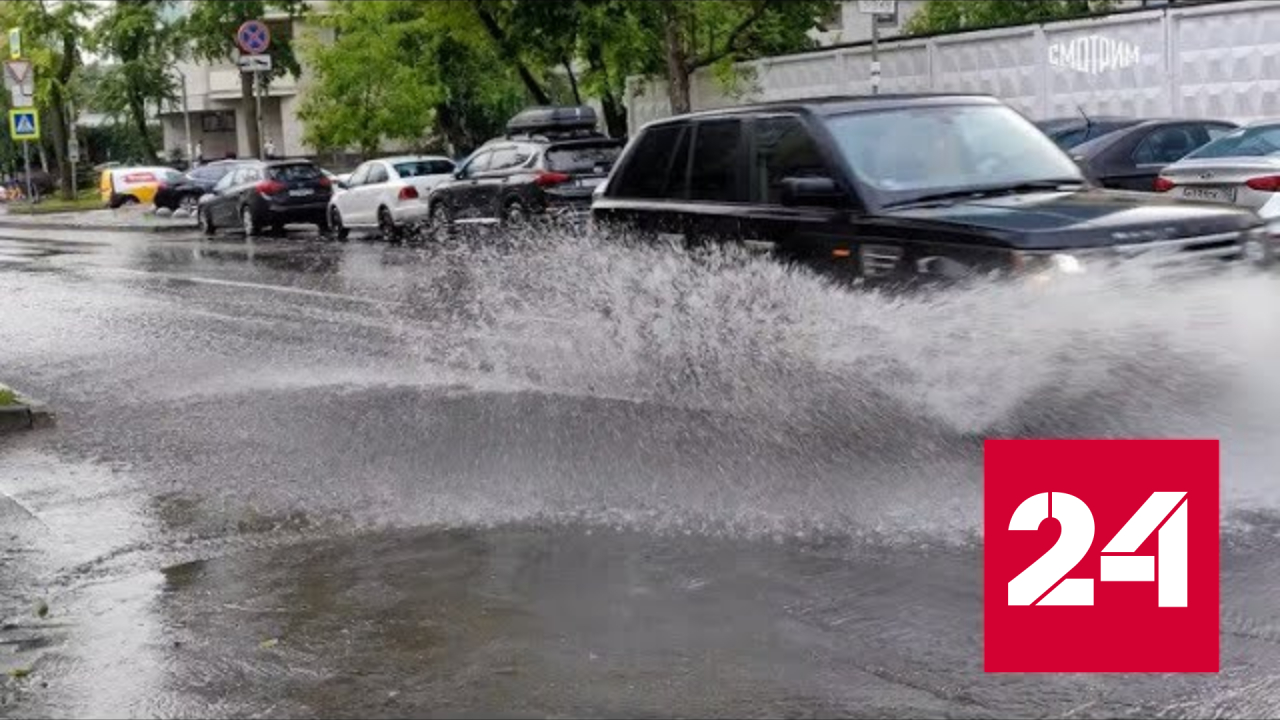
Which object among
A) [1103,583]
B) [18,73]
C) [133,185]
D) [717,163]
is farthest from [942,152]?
[133,185]

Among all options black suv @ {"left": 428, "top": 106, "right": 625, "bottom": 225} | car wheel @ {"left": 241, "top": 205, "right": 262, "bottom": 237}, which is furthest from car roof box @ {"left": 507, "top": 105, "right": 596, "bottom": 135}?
car wheel @ {"left": 241, "top": 205, "right": 262, "bottom": 237}

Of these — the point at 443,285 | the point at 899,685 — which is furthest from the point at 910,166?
the point at 443,285

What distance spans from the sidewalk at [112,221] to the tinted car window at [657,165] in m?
28.3

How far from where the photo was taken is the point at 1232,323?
27.0 feet

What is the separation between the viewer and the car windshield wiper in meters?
9.14

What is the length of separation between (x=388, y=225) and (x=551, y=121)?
15.4 ft

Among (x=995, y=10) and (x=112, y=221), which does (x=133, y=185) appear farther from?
(x=995, y=10)

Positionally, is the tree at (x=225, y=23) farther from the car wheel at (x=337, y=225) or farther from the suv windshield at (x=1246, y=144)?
the suv windshield at (x=1246, y=144)

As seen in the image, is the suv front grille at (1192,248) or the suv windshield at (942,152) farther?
the suv windshield at (942,152)

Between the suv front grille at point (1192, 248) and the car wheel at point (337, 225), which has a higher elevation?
the suv front grille at point (1192, 248)

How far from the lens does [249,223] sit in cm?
3319

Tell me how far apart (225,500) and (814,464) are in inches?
118

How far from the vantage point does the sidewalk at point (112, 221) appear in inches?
1558

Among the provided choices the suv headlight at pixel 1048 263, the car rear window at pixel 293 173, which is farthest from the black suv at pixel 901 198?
the car rear window at pixel 293 173
